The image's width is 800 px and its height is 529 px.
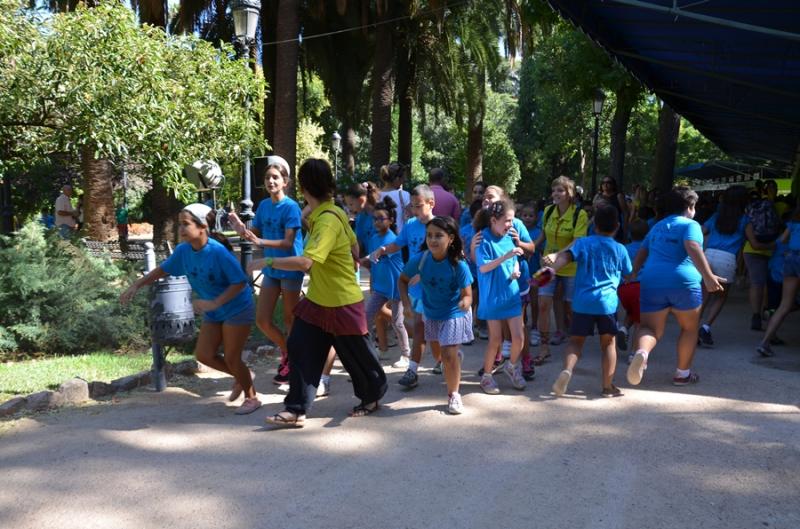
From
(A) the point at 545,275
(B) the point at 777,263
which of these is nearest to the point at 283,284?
(A) the point at 545,275

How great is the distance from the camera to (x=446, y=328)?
5.37m

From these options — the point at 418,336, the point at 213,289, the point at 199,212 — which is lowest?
the point at 418,336

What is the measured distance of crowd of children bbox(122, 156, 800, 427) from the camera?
5.21 meters

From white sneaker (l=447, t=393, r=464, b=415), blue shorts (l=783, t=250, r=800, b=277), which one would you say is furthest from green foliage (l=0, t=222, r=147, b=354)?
blue shorts (l=783, t=250, r=800, b=277)

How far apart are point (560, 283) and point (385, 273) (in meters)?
1.86

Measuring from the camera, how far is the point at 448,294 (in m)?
5.43

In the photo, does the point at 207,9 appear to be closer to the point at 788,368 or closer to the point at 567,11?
the point at 567,11

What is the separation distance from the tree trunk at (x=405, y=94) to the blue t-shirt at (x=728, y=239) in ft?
47.3

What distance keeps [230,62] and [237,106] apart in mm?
556

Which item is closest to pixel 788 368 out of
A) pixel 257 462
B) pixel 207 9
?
pixel 257 462

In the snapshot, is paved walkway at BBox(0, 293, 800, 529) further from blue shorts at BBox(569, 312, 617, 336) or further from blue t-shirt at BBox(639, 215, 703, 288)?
blue t-shirt at BBox(639, 215, 703, 288)

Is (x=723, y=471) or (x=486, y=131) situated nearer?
(x=723, y=471)

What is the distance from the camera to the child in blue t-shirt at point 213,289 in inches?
205

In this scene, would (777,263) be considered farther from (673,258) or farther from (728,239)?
(673,258)
